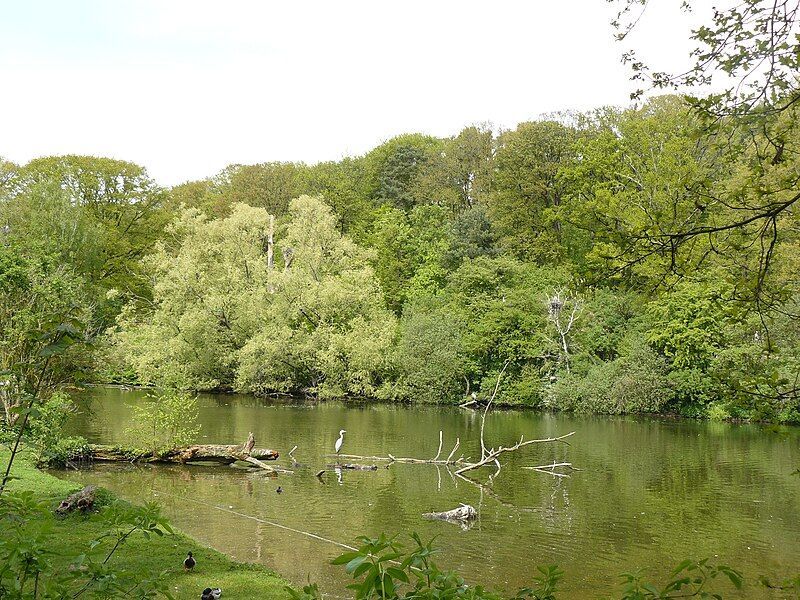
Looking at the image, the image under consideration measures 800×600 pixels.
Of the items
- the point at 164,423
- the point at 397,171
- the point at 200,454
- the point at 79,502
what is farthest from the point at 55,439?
the point at 397,171

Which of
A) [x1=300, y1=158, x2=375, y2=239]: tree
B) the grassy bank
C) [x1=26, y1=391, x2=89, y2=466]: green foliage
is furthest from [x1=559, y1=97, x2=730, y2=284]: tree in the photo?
[x1=300, y1=158, x2=375, y2=239]: tree

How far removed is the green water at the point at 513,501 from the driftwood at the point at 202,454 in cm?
47

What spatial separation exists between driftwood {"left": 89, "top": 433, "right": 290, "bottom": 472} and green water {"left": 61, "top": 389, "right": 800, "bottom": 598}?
47 cm

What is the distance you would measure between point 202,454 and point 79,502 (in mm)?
7834

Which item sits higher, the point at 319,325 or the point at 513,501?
the point at 319,325

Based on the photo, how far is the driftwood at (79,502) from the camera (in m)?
11.1

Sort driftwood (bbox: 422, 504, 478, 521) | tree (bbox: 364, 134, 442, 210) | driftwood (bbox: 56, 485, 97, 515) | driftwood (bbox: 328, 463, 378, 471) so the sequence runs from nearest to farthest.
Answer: driftwood (bbox: 56, 485, 97, 515)
driftwood (bbox: 422, 504, 478, 521)
driftwood (bbox: 328, 463, 378, 471)
tree (bbox: 364, 134, 442, 210)

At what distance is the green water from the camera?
11.6 meters

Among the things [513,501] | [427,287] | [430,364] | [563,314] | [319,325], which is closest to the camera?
[513,501]

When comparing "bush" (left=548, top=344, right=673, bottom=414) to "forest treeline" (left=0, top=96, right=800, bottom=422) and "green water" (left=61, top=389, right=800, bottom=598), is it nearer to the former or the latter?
"forest treeline" (left=0, top=96, right=800, bottom=422)

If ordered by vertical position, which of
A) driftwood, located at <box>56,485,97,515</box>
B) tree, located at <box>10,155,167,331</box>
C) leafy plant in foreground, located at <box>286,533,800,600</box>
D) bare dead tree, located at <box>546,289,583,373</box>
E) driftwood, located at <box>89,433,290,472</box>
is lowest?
driftwood, located at <box>89,433,290,472</box>

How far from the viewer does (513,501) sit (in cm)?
1588

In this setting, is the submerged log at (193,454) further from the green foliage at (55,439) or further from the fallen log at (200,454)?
the green foliage at (55,439)

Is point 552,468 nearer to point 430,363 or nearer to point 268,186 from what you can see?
point 430,363
